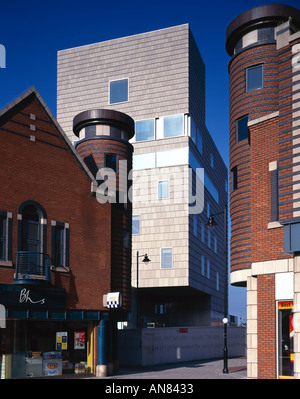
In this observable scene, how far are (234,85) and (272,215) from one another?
11178mm

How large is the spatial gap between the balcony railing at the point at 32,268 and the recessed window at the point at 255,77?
14.2 m

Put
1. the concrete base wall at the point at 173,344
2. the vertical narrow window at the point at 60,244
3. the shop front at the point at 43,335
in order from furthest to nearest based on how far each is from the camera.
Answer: the concrete base wall at the point at 173,344 → the vertical narrow window at the point at 60,244 → the shop front at the point at 43,335

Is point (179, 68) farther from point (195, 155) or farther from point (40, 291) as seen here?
point (40, 291)

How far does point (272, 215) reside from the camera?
23234 mm

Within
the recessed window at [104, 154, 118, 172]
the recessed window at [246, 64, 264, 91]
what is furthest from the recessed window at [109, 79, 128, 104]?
the recessed window at [246, 64, 264, 91]

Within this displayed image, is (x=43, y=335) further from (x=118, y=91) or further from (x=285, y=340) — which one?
(x=118, y=91)

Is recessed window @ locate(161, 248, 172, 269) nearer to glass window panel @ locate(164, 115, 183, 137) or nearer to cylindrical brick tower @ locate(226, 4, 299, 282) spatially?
glass window panel @ locate(164, 115, 183, 137)

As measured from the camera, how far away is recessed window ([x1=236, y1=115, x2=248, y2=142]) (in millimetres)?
30448

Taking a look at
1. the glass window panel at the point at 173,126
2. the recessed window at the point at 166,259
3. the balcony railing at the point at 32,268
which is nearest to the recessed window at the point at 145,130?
the glass window panel at the point at 173,126

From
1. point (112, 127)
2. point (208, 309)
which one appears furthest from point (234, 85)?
point (208, 309)

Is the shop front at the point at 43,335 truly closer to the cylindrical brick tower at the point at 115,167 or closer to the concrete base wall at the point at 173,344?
the cylindrical brick tower at the point at 115,167

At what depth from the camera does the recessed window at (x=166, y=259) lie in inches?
2403

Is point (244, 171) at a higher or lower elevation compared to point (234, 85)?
lower
